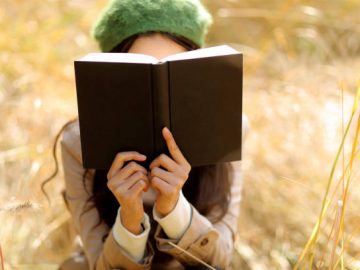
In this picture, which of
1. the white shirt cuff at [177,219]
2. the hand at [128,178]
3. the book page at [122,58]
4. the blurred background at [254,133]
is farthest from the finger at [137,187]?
the blurred background at [254,133]

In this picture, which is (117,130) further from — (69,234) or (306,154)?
(306,154)

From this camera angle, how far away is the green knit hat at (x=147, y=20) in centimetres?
155

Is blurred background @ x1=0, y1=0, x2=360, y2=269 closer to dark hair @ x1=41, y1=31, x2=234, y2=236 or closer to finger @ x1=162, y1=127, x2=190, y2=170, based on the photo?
dark hair @ x1=41, y1=31, x2=234, y2=236

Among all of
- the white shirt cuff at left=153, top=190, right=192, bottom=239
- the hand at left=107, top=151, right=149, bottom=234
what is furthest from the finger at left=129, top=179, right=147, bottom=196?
the white shirt cuff at left=153, top=190, right=192, bottom=239

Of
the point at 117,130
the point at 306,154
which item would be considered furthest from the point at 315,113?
the point at 117,130

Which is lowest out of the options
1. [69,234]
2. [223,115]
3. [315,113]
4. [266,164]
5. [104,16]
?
[69,234]

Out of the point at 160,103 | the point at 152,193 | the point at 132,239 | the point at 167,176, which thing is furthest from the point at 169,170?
the point at 152,193

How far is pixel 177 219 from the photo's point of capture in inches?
59.6

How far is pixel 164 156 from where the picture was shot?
4.41ft

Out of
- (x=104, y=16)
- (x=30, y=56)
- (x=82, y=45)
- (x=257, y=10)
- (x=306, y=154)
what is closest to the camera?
(x=104, y=16)

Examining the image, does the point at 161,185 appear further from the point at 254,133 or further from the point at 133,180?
the point at 254,133

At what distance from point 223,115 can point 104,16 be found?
1.57 feet

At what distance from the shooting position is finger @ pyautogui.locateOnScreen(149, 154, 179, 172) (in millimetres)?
1338

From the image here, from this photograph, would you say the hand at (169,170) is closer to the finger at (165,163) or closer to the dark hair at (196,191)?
the finger at (165,163)
